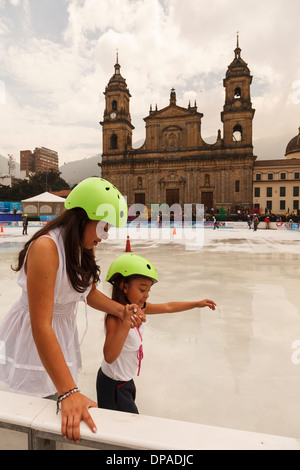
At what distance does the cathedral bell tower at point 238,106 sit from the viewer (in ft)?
145

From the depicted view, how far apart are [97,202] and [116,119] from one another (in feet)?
169

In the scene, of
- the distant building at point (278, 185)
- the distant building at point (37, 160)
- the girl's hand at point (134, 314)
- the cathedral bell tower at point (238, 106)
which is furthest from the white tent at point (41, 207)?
the distant building at point (37, 160)

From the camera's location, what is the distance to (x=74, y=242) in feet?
4.09

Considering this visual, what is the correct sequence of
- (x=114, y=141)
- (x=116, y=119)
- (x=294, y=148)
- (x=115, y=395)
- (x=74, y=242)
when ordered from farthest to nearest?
(x=294, y=148) → (x=114, y=141) → (x=116, y=119) → (x=115, y=395) → (x=74, y=242)

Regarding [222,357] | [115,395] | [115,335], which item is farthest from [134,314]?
[222,357]

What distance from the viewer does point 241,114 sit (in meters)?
44.2

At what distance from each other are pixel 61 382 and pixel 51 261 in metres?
0.44

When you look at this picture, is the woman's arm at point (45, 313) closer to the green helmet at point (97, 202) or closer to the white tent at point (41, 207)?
the green helmet at point (97, 202)

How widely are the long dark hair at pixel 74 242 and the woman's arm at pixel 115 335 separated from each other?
24cm

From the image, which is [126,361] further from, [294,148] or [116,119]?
[294,148]

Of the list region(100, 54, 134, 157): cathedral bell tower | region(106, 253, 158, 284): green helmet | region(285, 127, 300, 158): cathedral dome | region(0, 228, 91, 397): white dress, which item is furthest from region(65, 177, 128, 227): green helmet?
region(285, 127, 300, 158): cathedral dome

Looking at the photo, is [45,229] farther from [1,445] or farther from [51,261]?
[1,445]

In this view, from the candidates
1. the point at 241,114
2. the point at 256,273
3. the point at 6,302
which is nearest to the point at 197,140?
the point at 241,114
